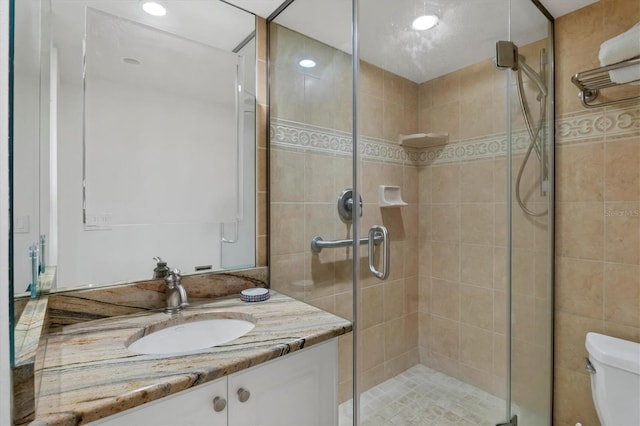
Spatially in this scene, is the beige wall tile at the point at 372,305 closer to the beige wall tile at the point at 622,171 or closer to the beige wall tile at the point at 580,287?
the beige wall tile at the point at 580,287

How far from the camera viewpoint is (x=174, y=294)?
111 cm

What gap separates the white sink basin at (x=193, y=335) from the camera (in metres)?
0.97

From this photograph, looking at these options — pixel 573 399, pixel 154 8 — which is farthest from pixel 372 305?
pixel 154 8

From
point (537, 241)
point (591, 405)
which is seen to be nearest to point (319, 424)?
point (537, 241)

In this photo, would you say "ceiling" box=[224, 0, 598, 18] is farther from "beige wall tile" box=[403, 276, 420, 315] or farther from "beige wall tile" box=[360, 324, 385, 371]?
"beige wall tile" box=[360, 324, 385, 371]

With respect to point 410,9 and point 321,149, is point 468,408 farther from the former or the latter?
point 410,9

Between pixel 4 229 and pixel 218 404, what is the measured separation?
60cm

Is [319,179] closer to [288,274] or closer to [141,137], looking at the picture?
[288,274]

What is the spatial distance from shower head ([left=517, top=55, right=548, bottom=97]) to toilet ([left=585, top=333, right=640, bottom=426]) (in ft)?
3.89

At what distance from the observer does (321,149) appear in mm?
1262

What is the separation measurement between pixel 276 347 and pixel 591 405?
5.34 feet

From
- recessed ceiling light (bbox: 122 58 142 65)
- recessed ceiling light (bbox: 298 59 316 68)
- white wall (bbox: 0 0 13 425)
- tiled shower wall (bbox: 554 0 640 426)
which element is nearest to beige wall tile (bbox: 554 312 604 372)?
tiled shower wall (bbox: 554 0 640 426)

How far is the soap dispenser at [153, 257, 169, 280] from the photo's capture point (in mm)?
1150

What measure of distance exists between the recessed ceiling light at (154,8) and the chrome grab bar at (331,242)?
1.11 m
